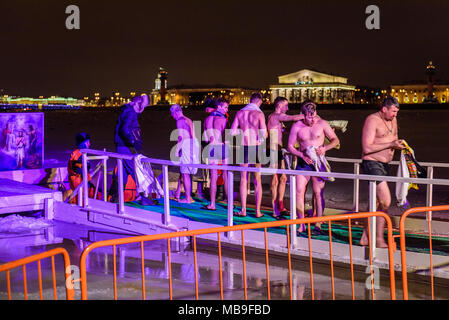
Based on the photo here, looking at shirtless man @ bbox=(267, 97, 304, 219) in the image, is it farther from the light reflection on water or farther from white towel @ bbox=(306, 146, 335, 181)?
the light reflection on water

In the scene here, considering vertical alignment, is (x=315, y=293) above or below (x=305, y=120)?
below

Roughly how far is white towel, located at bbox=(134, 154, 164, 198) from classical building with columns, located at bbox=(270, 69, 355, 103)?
180273 millimetres

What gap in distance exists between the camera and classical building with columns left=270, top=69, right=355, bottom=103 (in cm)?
18988

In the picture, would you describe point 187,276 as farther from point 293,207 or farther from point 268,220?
point 268,220

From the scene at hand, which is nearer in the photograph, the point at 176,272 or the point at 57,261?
the point at 176,272

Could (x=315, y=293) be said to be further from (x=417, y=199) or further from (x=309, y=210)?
(x=417, y=199)

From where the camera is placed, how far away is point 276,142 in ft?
30.6

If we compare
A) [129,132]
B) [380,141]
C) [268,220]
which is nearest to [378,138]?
[380,141]

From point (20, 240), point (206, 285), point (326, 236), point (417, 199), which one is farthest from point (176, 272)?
point (417, 199)

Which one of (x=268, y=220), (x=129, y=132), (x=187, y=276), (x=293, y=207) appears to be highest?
(x=129, y=132)

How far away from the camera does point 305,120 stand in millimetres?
8094

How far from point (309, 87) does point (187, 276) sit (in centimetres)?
18655

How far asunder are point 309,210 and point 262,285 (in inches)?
136
